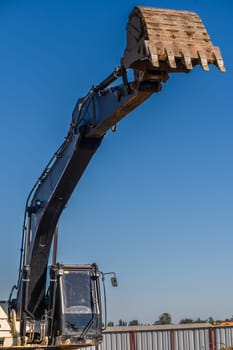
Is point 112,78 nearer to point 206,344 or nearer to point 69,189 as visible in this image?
point 69,189

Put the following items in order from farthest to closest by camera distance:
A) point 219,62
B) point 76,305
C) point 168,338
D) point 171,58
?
point 168,338 < point 76,305 < point 219,62 < point 171,58

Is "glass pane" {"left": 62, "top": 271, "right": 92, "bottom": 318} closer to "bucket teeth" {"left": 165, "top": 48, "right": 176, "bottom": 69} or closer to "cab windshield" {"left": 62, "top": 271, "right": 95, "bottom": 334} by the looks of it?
"cab windshield" {"left": 62, "top": 271, "right": 95, "bottom": 334}

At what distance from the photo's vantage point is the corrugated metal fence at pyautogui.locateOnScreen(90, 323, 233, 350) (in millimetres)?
37375

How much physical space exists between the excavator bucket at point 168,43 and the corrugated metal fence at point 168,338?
2759 centimetres

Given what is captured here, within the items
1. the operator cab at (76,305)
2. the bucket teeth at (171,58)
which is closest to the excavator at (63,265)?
the operator cab at (76,305)

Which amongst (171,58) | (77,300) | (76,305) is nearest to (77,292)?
(77,300)

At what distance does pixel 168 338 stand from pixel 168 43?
2922cm

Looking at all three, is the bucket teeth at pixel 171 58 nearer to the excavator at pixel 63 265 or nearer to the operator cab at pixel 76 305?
the excavator at pixel 63 265

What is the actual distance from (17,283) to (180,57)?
859 centimetres

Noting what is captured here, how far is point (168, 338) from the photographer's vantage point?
38188 mm

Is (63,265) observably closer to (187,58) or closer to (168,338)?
(187,58)

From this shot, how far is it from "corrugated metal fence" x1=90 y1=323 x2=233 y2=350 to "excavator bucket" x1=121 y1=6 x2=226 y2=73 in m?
27.6

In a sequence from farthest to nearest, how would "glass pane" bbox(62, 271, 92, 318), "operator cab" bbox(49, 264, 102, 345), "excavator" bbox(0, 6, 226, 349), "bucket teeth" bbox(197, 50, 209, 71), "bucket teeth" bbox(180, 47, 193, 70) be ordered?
"glass pane" bbox(62, 271, 92, 318), "operator cab" bbox(49, 264, 102, 345), "excavator" bbox(0, 6, 226, 349), "bucket teeth" bbox(197, 50, 209, 71), "bucket teeth" bbox(180, 47, 193, 70)

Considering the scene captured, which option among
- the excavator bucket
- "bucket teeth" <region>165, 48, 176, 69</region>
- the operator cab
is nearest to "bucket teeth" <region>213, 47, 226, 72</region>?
the excavator bucket
